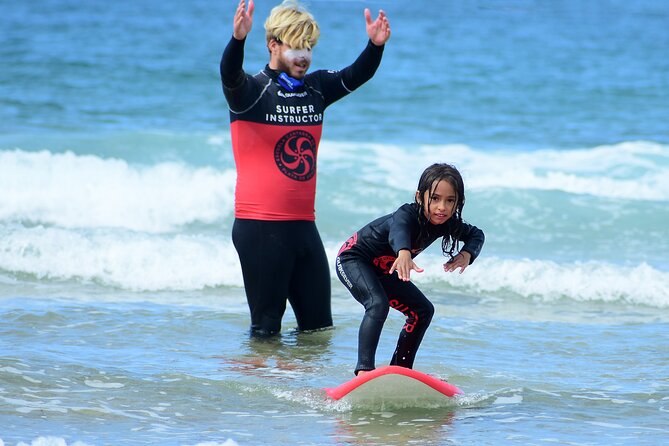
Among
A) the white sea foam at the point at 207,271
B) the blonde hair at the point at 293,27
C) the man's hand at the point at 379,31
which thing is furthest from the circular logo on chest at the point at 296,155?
the white sea foam at the point at 207,271

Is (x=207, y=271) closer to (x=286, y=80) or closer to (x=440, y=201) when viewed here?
(x=286, y=80)

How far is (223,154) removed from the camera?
1622 cm

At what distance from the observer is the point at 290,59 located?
5852 millimetres

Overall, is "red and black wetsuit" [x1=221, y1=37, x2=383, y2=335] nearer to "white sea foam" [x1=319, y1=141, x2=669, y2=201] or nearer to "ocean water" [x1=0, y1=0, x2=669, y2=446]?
"ocean water" [x1=0, y1=0, x2=669, y2=446]

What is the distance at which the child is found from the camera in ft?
16.2

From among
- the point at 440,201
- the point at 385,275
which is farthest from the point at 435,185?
the point at 385,275

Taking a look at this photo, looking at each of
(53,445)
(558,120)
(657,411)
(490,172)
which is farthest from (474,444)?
(558,120)

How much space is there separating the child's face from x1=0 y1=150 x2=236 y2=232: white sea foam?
768cm

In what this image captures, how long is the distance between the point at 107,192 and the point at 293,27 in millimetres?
7909

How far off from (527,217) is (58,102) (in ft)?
36.2

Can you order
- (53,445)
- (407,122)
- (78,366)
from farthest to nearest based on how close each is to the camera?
(407,122) < (78,366) < (53,445)

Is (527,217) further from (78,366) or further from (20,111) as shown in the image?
(20,111)

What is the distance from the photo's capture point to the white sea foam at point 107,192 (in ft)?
40.9

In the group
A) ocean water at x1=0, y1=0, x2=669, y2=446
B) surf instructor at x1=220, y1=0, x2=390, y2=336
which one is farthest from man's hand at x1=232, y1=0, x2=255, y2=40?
ocean water at x1=0, y1=0, x2=669, y2=446
